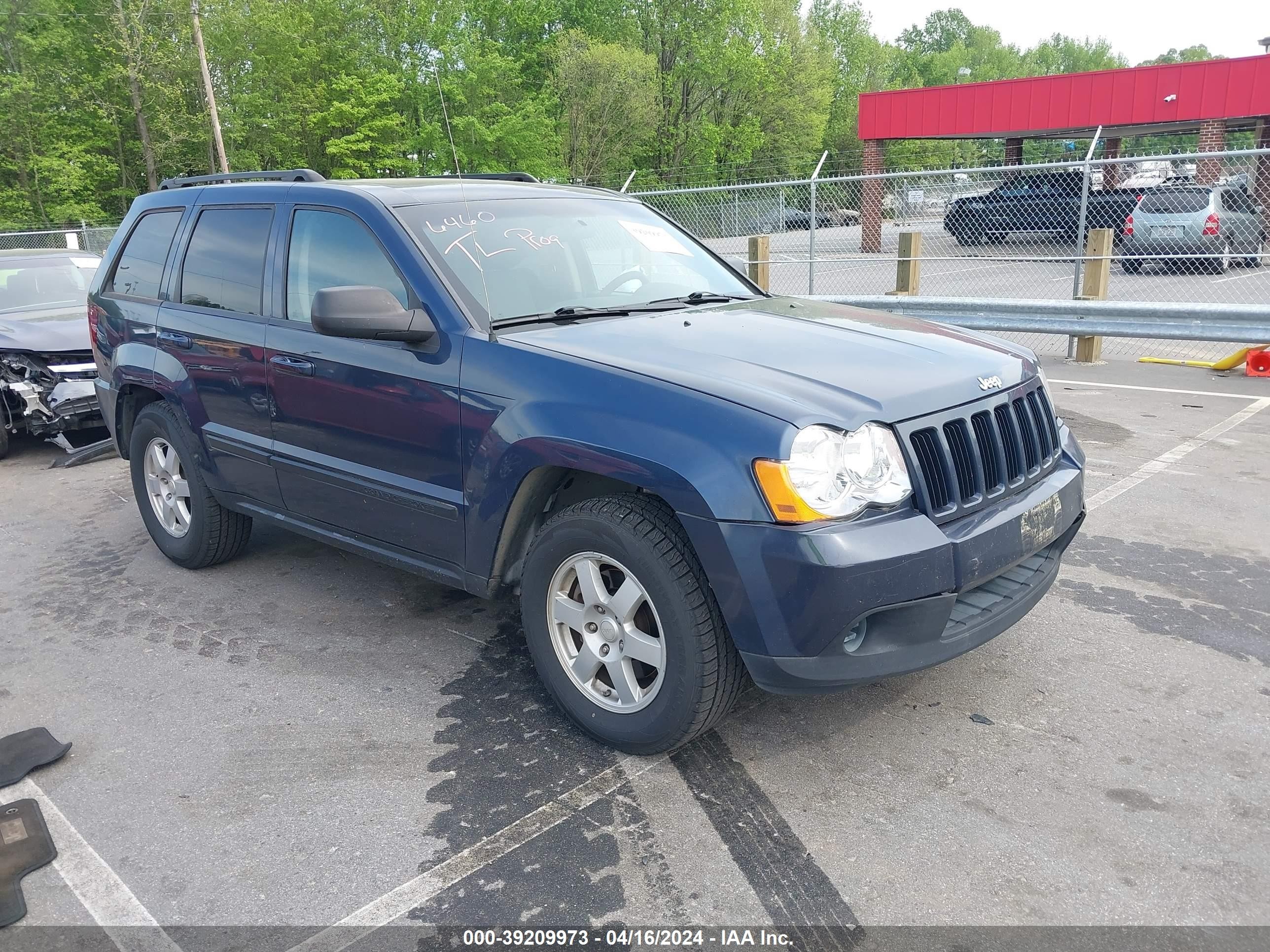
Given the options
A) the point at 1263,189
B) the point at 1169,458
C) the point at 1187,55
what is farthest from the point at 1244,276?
the point at 1187,55

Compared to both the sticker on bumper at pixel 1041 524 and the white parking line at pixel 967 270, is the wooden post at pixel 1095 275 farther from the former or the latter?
the sticker on bumper at pixel 1041 524

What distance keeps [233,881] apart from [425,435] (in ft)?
4.98

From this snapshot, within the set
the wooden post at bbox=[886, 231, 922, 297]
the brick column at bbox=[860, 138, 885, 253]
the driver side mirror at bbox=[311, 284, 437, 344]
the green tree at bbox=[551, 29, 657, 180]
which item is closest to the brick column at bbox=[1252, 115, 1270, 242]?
the brick column at bbox=[860, 138, 885, 253]

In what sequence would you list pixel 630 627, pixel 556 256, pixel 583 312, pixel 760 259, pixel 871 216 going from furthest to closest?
1. pixel 871 216
2. pixel 760 259
3. pixel 556 256
4. pixel 583 312
5. pixel 630 627

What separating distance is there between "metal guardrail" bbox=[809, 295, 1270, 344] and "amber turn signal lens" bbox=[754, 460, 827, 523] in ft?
17.5

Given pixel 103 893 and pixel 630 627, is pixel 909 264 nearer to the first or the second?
pixel 630 627

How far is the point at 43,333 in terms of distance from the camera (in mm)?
7660

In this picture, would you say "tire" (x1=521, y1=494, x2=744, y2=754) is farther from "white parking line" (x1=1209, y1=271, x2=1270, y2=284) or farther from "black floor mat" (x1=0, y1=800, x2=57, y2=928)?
"white parking line" (x1=1209, y1=271, x2=1270, y2=284)

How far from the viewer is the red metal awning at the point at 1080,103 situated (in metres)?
24.3

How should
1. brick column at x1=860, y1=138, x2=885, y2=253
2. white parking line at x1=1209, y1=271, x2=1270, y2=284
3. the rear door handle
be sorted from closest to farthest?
the rear door handle
white parking line at x1=1209, y1=271, x2=1270, y2=284
brick column at x1=860, y1=138, x2=885, y2=253

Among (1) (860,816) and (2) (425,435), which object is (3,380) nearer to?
(2) (425,435)

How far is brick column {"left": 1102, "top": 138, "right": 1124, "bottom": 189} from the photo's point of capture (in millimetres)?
28844

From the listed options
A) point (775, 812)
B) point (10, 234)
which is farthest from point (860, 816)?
point (10, 234)

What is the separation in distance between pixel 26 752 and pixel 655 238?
3.10 metres
